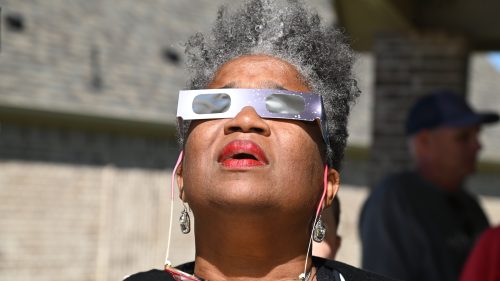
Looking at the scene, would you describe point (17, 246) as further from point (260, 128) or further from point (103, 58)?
point (260, 128)

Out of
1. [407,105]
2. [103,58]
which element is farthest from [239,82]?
[103,58]

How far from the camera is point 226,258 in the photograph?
199 cm

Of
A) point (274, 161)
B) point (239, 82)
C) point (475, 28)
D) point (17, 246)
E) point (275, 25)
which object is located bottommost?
point (17, 246)

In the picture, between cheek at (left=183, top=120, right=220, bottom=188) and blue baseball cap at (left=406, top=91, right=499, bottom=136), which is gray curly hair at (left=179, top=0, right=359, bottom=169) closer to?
cheek at (left=183, top=120, right=220, bottom=188)

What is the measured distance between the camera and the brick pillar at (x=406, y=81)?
5.85 m

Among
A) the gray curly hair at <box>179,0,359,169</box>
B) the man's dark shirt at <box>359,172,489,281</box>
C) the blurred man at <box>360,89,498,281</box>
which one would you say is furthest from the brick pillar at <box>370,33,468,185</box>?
the gray curly hair at <box>179,0,359,169</box>

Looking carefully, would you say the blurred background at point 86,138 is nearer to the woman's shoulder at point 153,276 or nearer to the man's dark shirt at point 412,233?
the man's dark shirt at point 412,233

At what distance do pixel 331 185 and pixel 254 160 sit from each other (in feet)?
1.00

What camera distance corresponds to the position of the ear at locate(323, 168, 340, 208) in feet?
6.99

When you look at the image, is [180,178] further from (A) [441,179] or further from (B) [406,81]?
(B) [406,81]

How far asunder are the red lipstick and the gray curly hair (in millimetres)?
238

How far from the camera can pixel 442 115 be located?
181 inches

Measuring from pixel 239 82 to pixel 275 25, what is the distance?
239 mm

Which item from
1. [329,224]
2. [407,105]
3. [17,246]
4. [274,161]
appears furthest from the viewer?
[17,246]
